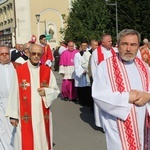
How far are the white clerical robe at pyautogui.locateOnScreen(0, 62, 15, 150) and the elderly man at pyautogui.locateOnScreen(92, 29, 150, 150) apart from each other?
98.1 inches

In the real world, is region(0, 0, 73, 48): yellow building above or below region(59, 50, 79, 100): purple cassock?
above

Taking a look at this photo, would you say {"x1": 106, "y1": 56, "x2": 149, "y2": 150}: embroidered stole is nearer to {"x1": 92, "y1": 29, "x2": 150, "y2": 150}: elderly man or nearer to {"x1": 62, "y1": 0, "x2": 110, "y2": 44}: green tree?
{"x1": 92, "y1": 29, "x2": 150, "y2": 150}: elderly man

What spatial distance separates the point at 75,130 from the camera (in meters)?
8.59

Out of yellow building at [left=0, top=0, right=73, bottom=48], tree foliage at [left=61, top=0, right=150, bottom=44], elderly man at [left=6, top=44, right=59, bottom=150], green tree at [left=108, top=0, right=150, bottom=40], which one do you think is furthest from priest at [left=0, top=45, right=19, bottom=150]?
yellow building at [left=0, top=0, right=73, bottom=48]

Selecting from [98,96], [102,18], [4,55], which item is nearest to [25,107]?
[4,55]

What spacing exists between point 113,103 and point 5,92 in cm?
278

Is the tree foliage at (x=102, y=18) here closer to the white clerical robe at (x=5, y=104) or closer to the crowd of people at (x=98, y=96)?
the crowd of people at (x=98, y=96)

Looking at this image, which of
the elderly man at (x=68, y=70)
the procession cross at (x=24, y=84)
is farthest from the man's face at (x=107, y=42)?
the elderly man at (x=68, y=70)

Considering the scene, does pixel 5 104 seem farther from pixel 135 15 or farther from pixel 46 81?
pixel 135 15

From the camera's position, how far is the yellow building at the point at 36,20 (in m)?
50.0

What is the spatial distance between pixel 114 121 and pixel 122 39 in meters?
0.81

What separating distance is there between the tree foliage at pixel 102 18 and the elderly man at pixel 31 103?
31050 mm

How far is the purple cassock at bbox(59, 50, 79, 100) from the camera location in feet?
43.0

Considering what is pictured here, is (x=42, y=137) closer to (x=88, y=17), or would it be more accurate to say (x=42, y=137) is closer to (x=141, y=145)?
(x=141, y=145)
